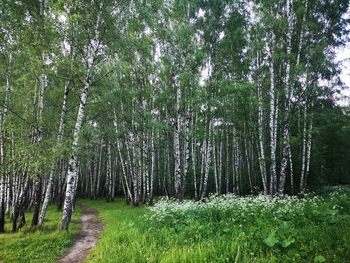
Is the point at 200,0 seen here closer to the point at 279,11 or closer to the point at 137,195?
the point at 279,11

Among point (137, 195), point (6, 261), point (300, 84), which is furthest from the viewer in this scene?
point (137, 195)

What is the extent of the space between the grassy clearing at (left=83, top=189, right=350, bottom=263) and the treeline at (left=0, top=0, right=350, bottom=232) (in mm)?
6005

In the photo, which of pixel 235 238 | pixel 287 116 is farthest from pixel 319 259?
pixel 287 116

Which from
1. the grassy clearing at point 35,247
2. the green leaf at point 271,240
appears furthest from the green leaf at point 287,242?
the grassy clearing at point 35,247

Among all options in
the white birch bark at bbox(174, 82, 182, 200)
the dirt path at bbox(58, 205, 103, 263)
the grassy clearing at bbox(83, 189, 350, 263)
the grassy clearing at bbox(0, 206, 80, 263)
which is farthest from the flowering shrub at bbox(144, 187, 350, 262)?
the white birch bark at bbox(174, 82, 182, 200)

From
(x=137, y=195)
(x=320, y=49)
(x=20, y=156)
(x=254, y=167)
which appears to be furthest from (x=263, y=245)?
(x=254, y=167)

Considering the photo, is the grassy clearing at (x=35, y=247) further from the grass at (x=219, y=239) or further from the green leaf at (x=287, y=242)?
the green leaf at (x=287, y=242)

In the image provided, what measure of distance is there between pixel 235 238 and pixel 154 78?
65.5 ft

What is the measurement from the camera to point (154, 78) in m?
25.3

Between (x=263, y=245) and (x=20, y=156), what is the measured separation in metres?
11.5

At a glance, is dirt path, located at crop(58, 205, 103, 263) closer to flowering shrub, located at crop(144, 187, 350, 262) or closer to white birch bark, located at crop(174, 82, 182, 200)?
flowering shrub, located at crop(144, 187, 350, 262)

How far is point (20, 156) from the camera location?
13.0 meters

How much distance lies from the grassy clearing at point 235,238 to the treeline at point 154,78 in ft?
19.7

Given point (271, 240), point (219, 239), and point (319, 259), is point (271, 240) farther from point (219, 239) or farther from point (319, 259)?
point (219, 239)
